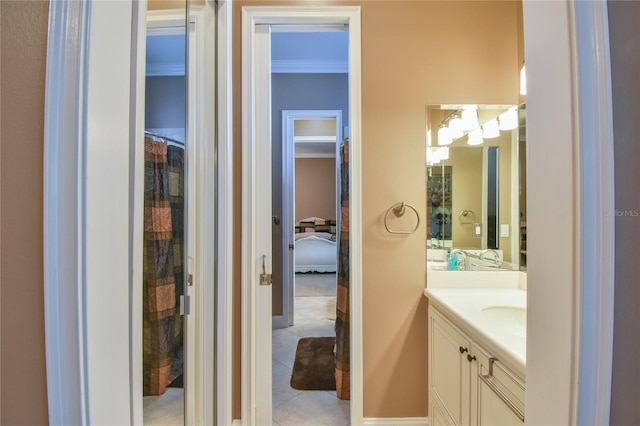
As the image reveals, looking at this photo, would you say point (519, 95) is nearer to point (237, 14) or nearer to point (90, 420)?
point (237, 14)

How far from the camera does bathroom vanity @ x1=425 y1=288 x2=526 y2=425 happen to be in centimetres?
88

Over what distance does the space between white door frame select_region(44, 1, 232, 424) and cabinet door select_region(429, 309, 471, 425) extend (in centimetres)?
121

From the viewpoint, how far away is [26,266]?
386 millimetres

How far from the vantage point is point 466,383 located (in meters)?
1.12

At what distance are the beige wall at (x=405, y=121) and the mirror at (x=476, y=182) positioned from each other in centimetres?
7

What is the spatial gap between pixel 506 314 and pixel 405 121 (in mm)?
1135

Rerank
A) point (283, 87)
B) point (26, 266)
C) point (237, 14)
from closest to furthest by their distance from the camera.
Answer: point (26, 266), point (237, 14), point (283, 87)

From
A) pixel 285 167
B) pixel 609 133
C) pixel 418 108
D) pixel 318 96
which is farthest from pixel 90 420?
pixel 318 96

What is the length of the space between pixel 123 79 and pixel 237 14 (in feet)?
4.51

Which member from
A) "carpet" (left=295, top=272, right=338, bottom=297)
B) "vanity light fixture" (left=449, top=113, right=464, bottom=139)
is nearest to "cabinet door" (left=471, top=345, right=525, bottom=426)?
"vanity light fixture" (left=449, top=113, right=464, bottom=139)

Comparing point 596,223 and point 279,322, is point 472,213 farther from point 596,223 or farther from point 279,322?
point 279,322

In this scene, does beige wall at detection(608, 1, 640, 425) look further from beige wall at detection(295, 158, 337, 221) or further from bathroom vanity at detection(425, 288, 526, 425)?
beige wall at detection(295, 158, 337, 221)

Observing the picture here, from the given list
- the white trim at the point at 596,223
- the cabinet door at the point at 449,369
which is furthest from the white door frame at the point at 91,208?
the cabinet door at the point at 449,369

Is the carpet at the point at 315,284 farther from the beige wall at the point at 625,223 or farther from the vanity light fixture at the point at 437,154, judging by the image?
the beige wall at the point at 625,223
